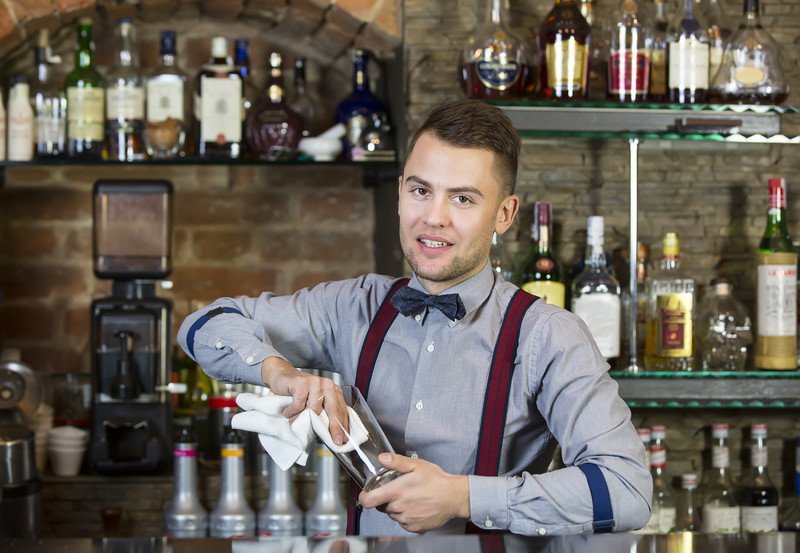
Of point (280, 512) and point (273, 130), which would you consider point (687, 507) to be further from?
point (273, 130)

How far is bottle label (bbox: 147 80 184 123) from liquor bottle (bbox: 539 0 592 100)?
0.91 metres

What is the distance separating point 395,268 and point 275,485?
60cm

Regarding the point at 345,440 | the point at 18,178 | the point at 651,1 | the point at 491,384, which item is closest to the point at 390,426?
the point at 491,384

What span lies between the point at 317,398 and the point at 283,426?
0.07 metres

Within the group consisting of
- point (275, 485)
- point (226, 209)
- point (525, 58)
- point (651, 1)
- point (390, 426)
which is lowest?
point (275, 485)

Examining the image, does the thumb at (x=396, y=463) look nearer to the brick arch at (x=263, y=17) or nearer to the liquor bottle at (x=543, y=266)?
the liquor bottle at (x=543, y=266)

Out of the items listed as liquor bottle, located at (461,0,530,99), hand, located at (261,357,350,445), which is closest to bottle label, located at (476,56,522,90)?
liquor bottle, located at (461,0,530,99)

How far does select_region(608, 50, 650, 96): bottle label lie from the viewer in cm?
261

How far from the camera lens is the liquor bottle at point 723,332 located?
269 centimetres

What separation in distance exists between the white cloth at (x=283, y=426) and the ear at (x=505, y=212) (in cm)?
42

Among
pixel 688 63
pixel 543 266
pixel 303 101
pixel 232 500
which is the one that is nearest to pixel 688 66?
pixel 688 63

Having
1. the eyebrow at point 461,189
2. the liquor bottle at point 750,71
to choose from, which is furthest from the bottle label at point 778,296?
the eyebrow at point 461,189

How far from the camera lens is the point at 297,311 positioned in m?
1.92

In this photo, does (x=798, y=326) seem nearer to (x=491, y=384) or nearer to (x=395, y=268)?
(x=395, y=268)
